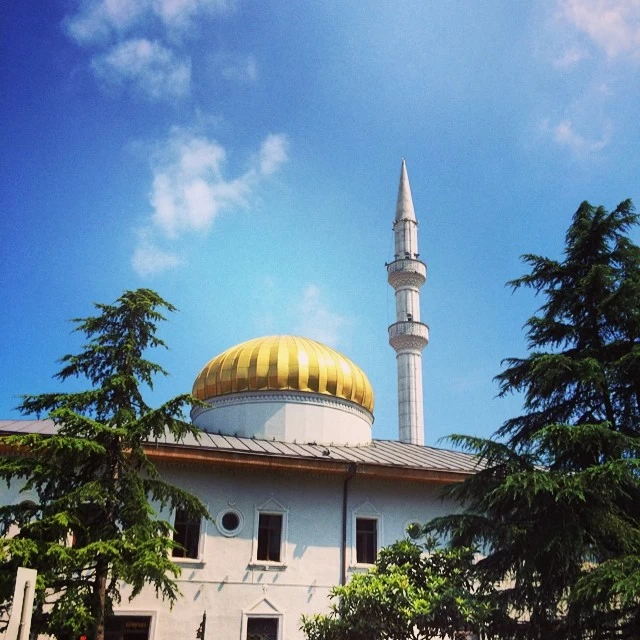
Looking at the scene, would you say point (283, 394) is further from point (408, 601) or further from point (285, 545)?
point (408, 601)

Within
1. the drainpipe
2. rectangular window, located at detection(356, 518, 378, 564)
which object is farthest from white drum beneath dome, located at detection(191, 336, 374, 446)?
rectangular window, located at detection(356, 518, 378, 564)

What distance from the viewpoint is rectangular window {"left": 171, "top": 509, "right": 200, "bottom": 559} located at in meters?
15.1

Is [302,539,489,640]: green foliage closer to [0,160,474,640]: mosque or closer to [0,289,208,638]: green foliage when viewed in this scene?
[0,160,474,640]: mosque

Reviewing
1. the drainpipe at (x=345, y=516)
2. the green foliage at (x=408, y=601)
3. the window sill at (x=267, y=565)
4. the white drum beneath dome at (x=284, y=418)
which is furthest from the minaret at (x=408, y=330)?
the green foliage at (x=408, y=601)

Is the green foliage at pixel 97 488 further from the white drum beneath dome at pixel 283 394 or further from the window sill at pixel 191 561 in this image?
the white drum beneath dome at pixel 283 394

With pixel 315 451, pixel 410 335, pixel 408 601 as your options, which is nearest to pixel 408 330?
pixel 410 335

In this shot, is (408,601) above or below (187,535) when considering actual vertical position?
below

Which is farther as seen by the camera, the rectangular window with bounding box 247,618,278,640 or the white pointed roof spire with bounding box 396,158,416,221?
the white pointed roof spire with bounding box 396,158,416,221

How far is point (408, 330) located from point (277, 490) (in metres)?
19.9

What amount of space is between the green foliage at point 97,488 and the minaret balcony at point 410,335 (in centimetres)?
2390

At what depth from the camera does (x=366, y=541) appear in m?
16.6

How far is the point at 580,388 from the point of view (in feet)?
35.7

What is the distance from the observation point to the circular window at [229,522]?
50.9 feet

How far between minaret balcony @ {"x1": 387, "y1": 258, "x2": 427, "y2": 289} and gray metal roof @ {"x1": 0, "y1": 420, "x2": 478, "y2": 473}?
693 inches
